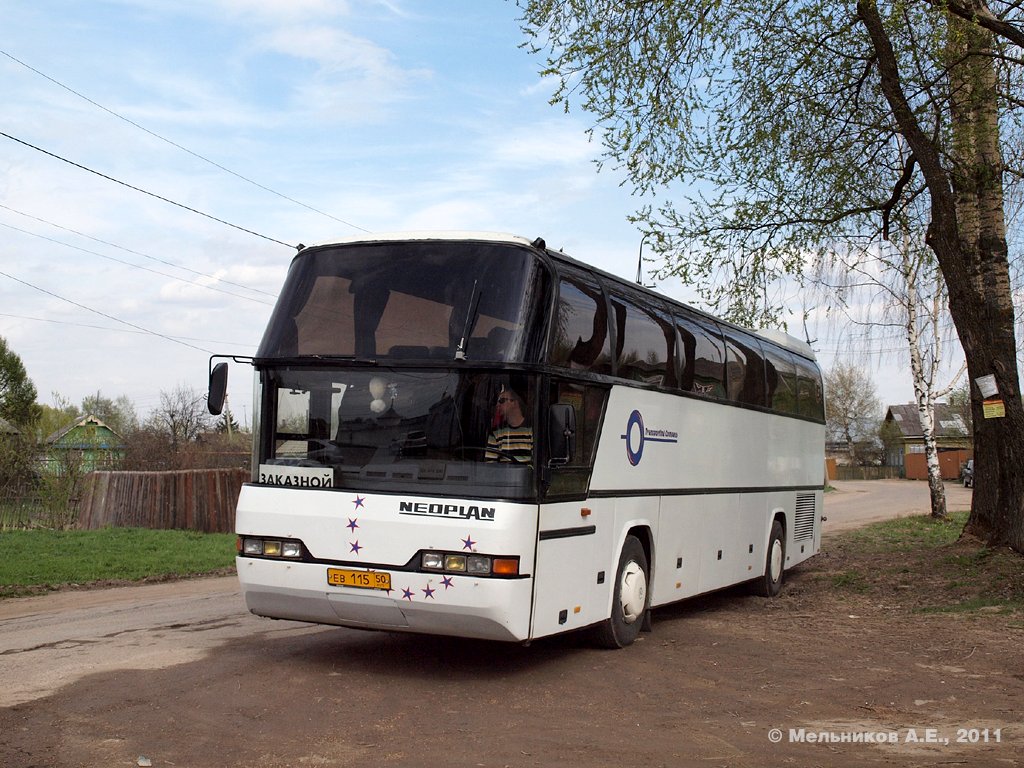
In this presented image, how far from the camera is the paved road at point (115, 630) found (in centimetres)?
826

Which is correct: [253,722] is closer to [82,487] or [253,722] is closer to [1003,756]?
[1003,756]

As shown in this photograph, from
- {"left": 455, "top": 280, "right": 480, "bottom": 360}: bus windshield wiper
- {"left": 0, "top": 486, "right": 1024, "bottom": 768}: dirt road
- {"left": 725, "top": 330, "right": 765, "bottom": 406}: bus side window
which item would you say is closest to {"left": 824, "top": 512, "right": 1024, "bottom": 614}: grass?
{"left": 0, "top": 486, "right": 1024, "bottom": 768}: dirt road

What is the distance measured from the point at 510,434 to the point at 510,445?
0.08 m

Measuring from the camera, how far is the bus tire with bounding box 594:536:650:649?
960 centimetres

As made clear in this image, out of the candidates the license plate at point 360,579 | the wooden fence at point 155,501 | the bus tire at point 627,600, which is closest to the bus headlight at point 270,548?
the license plate at point 360,579

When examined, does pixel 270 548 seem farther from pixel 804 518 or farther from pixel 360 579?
pixel 804 518

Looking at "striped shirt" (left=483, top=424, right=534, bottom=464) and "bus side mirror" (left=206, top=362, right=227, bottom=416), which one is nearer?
"striped shirt" (left=483, top=424, right=534, bottom=464)

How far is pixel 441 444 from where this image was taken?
7988 millimetres

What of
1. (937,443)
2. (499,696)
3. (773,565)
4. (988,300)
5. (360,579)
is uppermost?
(988,300)

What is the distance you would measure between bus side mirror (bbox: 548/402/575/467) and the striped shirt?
0.57 feet

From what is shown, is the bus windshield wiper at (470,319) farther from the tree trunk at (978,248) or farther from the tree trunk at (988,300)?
the tree trunk at (988,300)

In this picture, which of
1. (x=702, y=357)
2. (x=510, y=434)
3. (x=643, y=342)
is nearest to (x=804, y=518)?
(x=702, y=357)

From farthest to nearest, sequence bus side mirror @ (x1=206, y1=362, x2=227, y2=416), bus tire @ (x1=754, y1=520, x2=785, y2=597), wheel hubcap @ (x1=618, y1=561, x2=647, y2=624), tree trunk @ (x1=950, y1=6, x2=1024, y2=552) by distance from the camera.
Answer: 1. bus tire @ (x1=754, y1=520, x2=785, y2=597)
2. tree trunk @ (x1=950, y1=6, x2=1024, y2=552)
3. wheel hubcap @ (x1=618, y1=561, x2=647, y2=624)
4. bus side mirror @ (x1=206, y1=362, x2=227, y2=416)

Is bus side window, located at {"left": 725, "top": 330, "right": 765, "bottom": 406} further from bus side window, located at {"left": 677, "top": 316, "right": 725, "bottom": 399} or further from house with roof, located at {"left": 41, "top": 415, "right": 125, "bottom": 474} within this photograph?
house with roof, located at {"left": 41, "top": 415, "right": 125, "bottom": 474}
